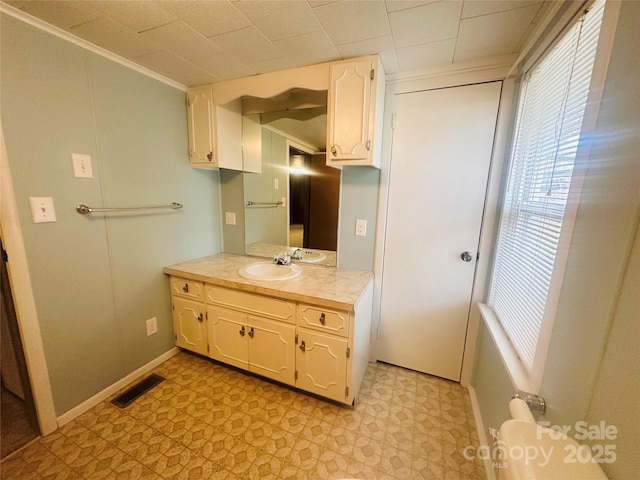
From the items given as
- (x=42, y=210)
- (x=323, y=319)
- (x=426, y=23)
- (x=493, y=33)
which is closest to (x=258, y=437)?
(x=323, y=319)

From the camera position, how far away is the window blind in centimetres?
91

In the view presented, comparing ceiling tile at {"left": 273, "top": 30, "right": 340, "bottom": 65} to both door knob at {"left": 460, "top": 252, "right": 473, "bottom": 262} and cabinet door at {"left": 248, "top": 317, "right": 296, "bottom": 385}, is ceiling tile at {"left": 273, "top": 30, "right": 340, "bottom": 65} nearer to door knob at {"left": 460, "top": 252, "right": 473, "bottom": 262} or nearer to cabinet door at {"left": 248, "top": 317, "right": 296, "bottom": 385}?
door knob at {"left": 460, "top": 252, "right": 473, "bottom": 262}

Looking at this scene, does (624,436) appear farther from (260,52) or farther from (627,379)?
(260,52)

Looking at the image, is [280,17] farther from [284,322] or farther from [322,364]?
[322,364]

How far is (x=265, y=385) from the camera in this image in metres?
1.83

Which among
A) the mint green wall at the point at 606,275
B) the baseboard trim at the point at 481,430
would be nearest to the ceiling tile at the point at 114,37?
the mint green wall at the point at 606,275

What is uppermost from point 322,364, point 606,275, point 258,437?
point 606,275

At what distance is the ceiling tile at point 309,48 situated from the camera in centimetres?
135

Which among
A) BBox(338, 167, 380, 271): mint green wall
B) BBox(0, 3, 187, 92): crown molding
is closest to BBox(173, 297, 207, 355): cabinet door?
BBox(338, 167, 380, 271): mint green wall

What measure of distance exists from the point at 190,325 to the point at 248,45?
1.99 meters

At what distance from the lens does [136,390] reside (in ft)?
5.73

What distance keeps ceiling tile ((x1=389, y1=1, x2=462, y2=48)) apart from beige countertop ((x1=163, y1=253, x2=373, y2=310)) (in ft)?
4.68

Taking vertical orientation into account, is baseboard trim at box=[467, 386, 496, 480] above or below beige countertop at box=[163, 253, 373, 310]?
below

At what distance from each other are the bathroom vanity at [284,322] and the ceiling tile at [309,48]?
4.65 ft
